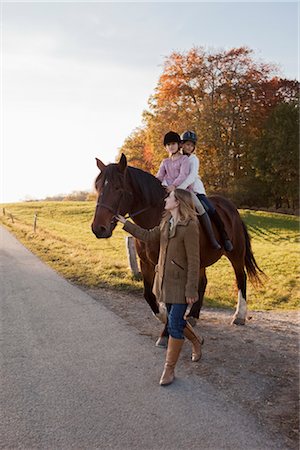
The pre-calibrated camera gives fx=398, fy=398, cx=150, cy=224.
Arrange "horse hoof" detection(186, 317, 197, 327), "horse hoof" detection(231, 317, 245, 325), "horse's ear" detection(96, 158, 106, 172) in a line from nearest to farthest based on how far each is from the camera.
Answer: "horse's ear" detection(96, 158, 106, 172)
"horse hoof" detection(186, 317, 197, 327)
"horse hoof" detection(231, 317, 245, 325)

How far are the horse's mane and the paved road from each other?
214 centimetres

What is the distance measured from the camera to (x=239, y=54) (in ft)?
111

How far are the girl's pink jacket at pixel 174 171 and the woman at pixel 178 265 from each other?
1.32 m

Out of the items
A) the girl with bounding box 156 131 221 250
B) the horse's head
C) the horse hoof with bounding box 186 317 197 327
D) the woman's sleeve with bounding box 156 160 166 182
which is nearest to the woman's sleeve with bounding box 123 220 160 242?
the horse's head

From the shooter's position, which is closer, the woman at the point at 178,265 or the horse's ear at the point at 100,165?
the woman at the point at 178,265

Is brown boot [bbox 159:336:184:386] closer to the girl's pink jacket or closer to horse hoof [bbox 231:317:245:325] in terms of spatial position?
the girl's pink jacket

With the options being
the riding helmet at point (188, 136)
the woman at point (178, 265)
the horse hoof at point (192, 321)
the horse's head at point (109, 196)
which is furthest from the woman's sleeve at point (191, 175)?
the horse hoof at point (192, 321)

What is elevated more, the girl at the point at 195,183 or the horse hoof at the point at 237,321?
the girl at the point at 195,183

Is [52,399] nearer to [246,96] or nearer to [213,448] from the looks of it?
[213,448]

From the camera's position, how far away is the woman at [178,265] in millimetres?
4438

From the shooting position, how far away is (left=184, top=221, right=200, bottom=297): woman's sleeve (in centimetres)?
439

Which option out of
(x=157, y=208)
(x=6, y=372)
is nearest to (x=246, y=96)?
(x=157, y=208)

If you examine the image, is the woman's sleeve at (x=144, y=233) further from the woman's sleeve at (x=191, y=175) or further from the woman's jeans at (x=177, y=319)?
the woman's sleeve at (x=191, y=175)

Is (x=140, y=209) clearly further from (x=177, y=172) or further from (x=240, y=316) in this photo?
(x=240, y=316)
